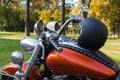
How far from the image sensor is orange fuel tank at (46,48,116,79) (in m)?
4.14

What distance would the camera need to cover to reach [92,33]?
415 cm

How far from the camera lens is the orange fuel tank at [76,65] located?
4137 mm

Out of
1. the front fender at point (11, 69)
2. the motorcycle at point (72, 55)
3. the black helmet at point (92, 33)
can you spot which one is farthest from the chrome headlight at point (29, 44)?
the black helmet at point (92, 33)

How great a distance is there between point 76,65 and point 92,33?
0.38 m

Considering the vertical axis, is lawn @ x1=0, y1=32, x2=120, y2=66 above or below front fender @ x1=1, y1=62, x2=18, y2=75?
below

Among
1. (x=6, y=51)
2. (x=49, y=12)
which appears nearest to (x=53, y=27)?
(x=6, y=51)

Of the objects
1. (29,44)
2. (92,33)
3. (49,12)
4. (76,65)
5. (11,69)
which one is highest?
(92,33)

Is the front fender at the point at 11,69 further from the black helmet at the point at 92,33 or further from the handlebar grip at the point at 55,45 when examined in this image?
the black helmet at the point at 92,33

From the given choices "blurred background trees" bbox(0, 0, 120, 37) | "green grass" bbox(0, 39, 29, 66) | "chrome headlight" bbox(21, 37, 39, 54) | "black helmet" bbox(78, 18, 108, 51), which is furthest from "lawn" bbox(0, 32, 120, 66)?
"blurred background trees" bbox(0, 0, 120, 37)

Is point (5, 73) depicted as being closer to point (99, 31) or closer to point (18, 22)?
point (99, 31)

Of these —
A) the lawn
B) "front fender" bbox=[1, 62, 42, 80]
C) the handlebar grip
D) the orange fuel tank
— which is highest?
the handlebar grip

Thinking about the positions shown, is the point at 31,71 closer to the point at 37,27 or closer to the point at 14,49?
the point at 37,27

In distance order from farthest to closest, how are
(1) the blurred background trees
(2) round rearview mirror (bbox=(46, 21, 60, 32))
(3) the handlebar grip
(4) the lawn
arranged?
1. (1) the blurred background trees
2. (4) the lawn
3. (2) round rearview mirror (bbox=(46, 21, 60, 32))
4. (3) the handlebar grip

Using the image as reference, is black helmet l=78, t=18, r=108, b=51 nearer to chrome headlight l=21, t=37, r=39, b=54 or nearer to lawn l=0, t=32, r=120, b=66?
chrome headlight l=21, t=37, r=39, b=54
